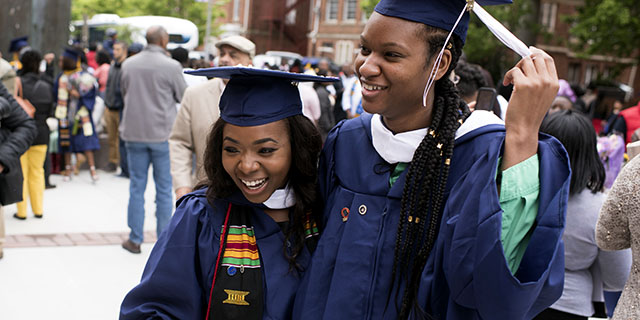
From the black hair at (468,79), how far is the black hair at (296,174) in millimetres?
2702

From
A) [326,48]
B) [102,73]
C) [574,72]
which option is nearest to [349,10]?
[326,48]

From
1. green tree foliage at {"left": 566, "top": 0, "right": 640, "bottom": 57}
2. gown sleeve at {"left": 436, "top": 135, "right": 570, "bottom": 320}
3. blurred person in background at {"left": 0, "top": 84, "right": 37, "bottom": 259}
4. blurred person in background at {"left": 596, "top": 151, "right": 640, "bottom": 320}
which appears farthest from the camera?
green tree foliage at {"left": 566, "top": 0, "right": 640, "bottom": 57}

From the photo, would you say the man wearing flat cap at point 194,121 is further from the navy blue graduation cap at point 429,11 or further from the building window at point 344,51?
the building window at point 344,51

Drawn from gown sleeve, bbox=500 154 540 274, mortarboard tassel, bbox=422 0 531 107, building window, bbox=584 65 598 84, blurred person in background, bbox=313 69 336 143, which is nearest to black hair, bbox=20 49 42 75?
blurred person in background, bbox=313 69 336 143

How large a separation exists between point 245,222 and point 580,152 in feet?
6.62

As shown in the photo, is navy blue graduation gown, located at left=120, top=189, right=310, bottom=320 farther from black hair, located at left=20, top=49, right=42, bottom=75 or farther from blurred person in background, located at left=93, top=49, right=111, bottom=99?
blurred person in background, located at left=93, top=49, right=111, bottom=99

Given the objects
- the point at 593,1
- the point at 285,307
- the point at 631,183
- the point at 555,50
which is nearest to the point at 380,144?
the point at 285,307

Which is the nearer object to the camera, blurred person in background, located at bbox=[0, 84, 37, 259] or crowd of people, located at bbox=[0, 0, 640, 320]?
crowd of people, located at bbox=[0, 0, 640, 320]

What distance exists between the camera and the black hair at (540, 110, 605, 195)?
3338 millimetres

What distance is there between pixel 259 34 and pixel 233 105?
44.7m

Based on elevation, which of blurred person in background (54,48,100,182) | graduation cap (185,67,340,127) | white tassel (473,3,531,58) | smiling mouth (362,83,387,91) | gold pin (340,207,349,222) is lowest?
blurred person in background (54,48,100,182)

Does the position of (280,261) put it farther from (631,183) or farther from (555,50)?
(555,50)

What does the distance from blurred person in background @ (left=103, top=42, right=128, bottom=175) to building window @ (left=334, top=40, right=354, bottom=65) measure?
31.7 meters

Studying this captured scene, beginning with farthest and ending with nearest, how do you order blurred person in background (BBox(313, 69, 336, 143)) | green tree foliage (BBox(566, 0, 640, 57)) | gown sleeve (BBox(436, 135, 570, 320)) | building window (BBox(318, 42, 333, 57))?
building window (BBox(318, 42, 333, 57))
green tree foliage (BBox(566, 0, 640, 57))
blurred person in background (BBox(313, 69, 336, 143))
gown sleeve (BBox(436, 135, 570, 320))
